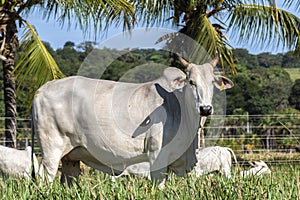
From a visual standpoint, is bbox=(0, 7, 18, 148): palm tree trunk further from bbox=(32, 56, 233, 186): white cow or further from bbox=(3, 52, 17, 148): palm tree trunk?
bbox=(32, 56, 233, 186): white cow

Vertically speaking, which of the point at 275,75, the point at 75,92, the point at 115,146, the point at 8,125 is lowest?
the point at 275,75

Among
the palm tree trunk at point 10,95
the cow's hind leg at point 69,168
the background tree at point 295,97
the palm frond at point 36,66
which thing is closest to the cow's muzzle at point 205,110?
the cow's hind leg at point 69,168

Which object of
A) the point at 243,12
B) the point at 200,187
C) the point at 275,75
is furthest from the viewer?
the point at 275,75

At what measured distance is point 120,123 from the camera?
19.8 feet

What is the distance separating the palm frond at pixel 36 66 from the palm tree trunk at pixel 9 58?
0.30m

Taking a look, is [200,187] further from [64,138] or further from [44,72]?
[44,72]

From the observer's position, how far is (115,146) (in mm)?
6027

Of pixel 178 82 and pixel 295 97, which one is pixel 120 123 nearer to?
pixel 178 82

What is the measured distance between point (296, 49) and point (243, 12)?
1363mm

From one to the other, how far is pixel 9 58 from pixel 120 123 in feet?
15.9

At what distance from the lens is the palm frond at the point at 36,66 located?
9555mm

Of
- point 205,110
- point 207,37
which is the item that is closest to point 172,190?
point 205,110

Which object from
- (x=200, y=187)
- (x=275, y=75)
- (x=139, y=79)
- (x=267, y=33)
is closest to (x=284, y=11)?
(x=267, y=33)

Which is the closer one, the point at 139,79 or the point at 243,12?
the point at 139,79
